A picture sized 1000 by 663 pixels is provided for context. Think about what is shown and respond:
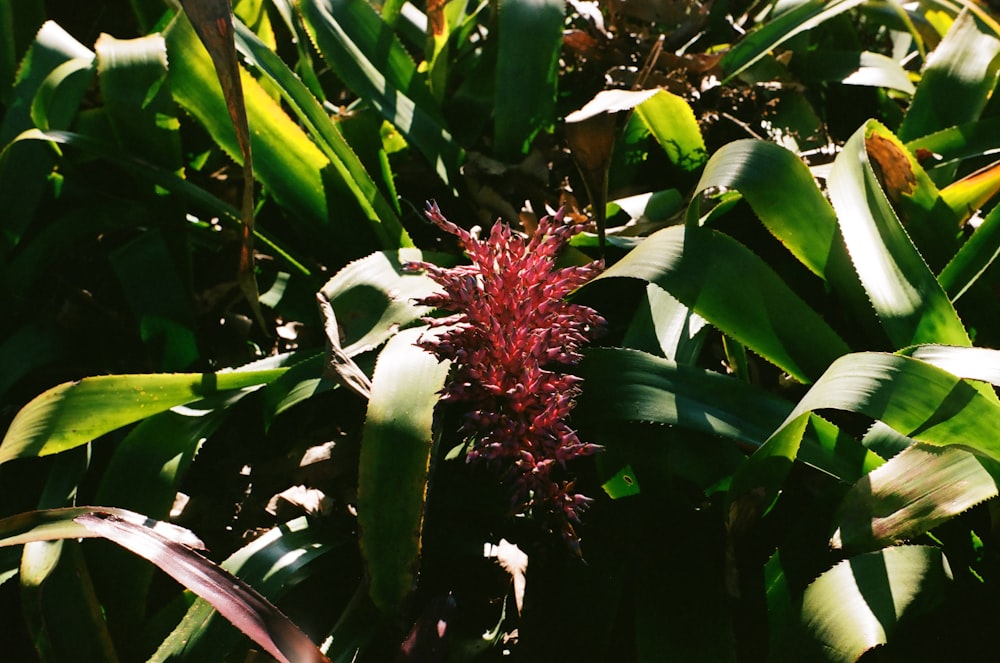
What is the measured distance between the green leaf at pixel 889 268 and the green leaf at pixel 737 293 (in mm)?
98

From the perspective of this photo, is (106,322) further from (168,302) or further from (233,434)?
(233,434)

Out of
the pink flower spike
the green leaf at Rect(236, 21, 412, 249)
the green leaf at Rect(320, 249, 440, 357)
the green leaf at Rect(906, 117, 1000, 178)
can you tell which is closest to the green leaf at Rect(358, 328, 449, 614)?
the pink flower spike

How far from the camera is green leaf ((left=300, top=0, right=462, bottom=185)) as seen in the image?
1.92 m

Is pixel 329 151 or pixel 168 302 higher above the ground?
pixel 329 151

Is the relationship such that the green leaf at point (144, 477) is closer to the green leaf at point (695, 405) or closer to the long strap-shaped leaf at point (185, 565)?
the long strap-shaped leaf at point (185, 565)

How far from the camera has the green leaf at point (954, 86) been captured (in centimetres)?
190

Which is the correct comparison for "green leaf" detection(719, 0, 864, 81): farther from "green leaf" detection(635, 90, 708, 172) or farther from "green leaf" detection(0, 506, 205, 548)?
"green leaf" detection(0, 506, 205, 548)

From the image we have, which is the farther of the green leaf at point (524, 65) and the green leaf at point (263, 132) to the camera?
the green leaf at point (524, 65)

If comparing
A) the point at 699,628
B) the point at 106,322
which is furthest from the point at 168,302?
the point at 699,628

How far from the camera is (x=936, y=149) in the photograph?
5.93 ft

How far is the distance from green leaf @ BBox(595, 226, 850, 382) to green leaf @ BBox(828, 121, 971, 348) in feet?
0.32

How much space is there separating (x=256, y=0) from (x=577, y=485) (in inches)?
60.5

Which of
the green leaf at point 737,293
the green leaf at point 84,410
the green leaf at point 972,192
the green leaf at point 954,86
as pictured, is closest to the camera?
the green leaf at point 737,293

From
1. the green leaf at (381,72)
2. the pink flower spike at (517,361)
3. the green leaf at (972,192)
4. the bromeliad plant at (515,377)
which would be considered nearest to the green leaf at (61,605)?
the bromeliad plant at (515,377)
